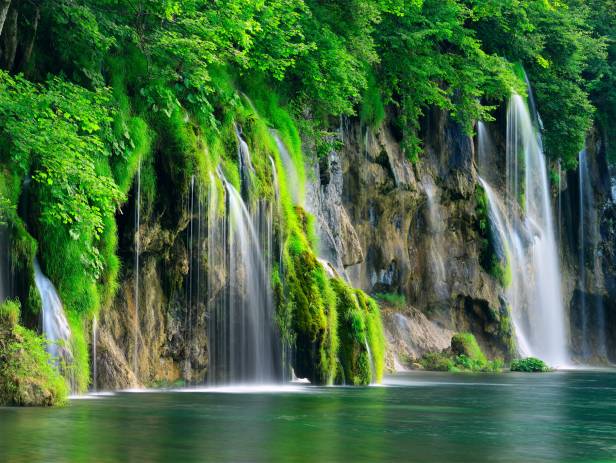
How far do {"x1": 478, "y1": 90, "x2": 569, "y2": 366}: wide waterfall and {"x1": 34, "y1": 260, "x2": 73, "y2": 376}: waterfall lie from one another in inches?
1206

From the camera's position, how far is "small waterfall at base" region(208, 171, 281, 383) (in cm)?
2312

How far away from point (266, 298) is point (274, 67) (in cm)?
594

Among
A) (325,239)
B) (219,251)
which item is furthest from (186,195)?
(325,239)

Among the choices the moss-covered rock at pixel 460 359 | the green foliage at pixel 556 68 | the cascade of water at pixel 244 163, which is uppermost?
the green foliage at pixel 556 68

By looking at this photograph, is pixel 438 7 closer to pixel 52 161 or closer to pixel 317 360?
pixel 317 360

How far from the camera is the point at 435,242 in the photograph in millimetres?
45500

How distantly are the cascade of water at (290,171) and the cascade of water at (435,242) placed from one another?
1755 cm

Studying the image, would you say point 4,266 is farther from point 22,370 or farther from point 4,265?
point 22,370

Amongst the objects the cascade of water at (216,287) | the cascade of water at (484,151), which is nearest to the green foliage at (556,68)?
the cascade of water at (484,151)

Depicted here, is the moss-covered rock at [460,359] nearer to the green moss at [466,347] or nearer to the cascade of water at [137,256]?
the green moss at [466,347]

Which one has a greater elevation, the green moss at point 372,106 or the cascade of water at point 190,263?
the green moss at point 372,106

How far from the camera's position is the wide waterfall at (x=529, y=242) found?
155 feet

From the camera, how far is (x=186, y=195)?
22.7m

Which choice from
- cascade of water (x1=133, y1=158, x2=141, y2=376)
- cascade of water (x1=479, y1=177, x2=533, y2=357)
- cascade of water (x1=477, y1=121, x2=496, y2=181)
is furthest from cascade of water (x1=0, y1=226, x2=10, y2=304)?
cascade of water (x1=477, y1=121, x2=496, y2=181)
